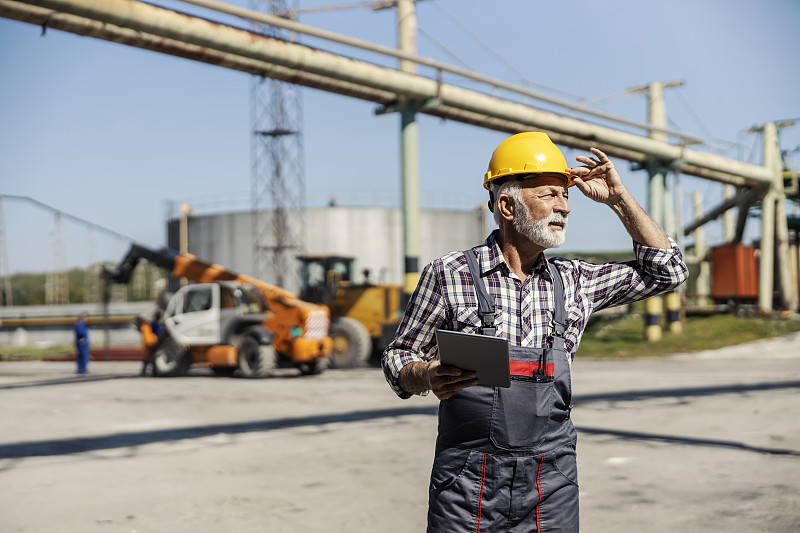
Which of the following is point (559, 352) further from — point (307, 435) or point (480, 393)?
point (307, 435)

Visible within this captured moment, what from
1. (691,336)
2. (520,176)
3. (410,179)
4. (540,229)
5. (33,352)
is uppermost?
(410,179)

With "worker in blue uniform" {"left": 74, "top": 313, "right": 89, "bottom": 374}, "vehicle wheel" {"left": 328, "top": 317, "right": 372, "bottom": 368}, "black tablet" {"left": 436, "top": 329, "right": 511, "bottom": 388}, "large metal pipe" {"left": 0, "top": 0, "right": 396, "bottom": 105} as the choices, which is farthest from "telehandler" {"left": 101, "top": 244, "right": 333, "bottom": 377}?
"black tablet" {"left": 436, "top": 329, "right": 511, "bottom": 388}

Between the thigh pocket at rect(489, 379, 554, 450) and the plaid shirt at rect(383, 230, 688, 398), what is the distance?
0.17 m

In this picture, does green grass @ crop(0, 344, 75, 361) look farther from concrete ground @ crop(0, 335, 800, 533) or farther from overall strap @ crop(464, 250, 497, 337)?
overall strap @ crop(464, 250, 497, 337)

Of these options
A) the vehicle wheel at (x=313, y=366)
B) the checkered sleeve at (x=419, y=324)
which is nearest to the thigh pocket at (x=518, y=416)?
the checkered sleeve at (x=419, y=324)

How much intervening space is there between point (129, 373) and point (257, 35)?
31.0 ft

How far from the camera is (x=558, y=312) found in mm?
2543

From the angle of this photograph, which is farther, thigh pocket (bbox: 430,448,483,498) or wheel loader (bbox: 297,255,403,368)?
wheel loader (bbox: 297,255,403,368)

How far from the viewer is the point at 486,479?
2.39 m

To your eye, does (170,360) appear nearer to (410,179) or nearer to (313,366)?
(313,366)

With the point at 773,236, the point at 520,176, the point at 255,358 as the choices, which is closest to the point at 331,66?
the point at 255,358

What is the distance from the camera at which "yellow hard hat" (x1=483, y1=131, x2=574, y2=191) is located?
8.41 ft

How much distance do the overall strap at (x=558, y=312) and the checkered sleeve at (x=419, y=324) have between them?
0.36 m

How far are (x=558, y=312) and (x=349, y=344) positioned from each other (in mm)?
15933
